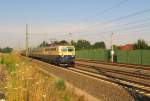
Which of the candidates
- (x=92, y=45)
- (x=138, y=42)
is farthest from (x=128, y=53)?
(x=92, y=45)

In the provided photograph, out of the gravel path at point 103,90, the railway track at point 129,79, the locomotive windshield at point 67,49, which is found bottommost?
the railway track at point 129,79

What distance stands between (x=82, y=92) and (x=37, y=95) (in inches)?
324

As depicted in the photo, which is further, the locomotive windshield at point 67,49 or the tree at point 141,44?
the tree at point 141,44

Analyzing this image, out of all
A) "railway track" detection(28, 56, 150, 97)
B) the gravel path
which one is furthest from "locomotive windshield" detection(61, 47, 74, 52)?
the gravel path

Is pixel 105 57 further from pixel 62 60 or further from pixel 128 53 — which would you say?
pixel 62 60

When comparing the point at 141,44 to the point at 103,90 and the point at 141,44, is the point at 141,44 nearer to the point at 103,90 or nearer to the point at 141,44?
the point at 141,44

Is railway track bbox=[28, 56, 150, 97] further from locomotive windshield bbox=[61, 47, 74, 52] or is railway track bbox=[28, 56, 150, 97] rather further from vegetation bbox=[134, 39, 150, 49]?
vegetation bbox=[134, 39, 150, 49]

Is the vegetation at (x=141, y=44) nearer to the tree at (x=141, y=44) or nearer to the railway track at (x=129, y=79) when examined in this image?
the tree at (x=141, y=44)

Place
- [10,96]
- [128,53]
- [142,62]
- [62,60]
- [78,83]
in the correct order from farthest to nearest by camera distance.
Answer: [128,53], [142,62], [62,60], [78,83], [10,96]

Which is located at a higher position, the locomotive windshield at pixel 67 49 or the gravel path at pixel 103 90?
the locomotive windshield at pixel 67 49

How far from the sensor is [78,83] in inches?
782

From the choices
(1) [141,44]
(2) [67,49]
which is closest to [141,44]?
(1) [141,44]

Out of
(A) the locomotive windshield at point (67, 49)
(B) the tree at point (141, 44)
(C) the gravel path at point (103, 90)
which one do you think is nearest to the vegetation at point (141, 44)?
(B) the tree at point (141, 44)

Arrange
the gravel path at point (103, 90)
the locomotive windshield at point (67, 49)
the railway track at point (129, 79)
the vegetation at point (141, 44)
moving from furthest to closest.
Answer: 1. the vegetation at point (141, 44)
2. the locomotive windshield at point (67, 49)
3. the railway track at point (129, 79)
4. the gravel path at point (103, 90)
